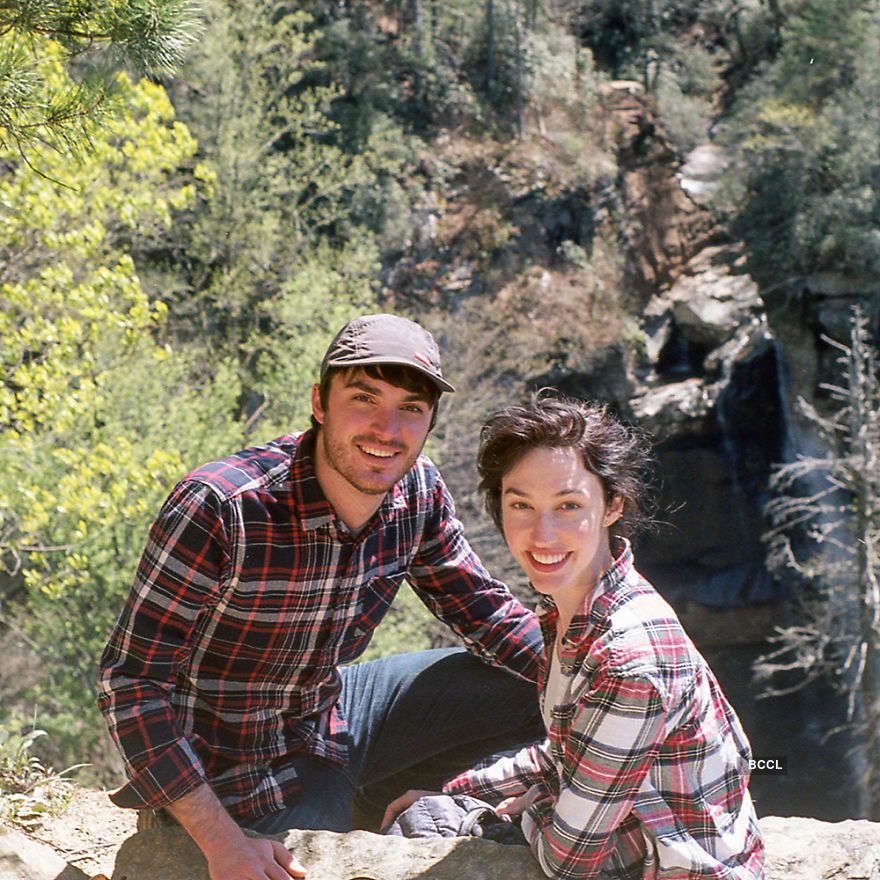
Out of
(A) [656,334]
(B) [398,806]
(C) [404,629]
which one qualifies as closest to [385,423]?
(B) [398,806]

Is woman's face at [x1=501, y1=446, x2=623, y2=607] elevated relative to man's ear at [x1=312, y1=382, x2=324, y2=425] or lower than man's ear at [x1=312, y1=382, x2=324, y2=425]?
lower

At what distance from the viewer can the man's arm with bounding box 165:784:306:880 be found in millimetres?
2057

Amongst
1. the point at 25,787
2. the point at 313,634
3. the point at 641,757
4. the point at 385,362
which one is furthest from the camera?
the point at 25,787

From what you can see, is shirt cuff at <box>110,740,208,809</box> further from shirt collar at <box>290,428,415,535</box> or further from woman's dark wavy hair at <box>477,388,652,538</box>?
woman's dark wavy hair at <box>477,388,652,538</box>

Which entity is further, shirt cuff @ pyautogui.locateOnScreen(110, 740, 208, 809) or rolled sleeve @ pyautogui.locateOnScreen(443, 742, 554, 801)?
rolled sleeve @ pyautogui.locateOnScreen(443, 742, 554, 801)

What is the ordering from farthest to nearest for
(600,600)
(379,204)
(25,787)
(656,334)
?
(656,334)
(379,204)
(25,787)
(600,600)

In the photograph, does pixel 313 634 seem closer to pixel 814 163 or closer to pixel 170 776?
pixel 170 776

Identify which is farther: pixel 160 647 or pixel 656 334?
pixel 656 334

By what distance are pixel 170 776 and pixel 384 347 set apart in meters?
1.04

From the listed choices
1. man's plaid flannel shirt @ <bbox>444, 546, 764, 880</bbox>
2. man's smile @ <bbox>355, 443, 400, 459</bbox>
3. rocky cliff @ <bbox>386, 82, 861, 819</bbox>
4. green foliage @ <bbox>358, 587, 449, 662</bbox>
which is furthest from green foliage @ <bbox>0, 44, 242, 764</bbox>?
rocky cliff @ <bbox>386, 82, 861, 819</bbox>

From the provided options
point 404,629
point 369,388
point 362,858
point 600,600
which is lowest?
point 404,629

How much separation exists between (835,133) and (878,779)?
1234cm

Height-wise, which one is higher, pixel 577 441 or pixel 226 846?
pixel 577 441

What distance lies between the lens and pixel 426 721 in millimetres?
2795
